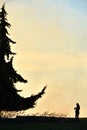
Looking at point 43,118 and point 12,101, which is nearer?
point 43,118

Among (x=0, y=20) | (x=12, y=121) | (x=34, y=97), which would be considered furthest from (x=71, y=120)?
(x=0, y=20)

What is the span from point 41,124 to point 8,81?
435 inches

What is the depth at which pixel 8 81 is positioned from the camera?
2019 inches

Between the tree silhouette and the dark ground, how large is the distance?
298 inches

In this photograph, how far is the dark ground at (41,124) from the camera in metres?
39.6

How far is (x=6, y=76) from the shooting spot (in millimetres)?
51094

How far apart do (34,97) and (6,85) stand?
454 centimetres

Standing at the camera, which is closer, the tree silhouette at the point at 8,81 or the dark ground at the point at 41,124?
the dark ground at the point at 41,124

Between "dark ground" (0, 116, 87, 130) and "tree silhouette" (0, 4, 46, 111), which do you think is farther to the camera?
"tree silhouette" (0, 4, 46, 111)

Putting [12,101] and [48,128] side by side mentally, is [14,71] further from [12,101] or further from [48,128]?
[48,128]

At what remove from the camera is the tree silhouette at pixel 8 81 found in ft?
165

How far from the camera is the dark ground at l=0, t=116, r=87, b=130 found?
39.6 m

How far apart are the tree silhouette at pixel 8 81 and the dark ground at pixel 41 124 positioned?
7559 mm

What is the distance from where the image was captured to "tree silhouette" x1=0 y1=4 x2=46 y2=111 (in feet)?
165
